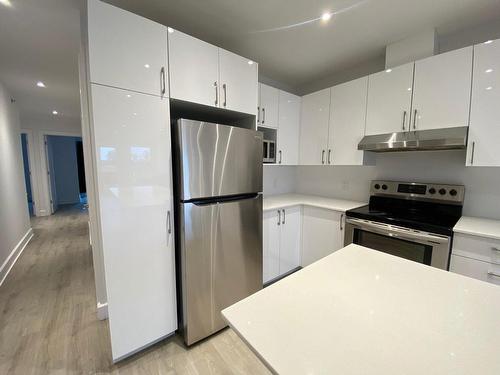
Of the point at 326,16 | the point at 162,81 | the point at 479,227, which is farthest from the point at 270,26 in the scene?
the point at 479,227

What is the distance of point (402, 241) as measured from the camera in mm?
1851

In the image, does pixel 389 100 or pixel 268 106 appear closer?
pixel 389 100

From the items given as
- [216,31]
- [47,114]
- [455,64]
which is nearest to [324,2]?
[216,31]

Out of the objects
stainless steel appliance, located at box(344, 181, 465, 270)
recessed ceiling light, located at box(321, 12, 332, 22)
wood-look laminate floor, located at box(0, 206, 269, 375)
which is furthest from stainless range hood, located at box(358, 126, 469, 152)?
wood-look laminate floor, located at box(0, 206, 269, 375)

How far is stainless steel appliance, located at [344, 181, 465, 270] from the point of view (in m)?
1.68

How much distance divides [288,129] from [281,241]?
1353 mm

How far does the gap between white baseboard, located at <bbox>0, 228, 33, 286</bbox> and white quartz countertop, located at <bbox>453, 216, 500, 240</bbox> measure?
4.54m

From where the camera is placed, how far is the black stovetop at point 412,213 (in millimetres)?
1715

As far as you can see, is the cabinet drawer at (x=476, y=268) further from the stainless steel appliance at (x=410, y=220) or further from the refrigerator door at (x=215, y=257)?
the refrigerator door at (x=215, y=257)

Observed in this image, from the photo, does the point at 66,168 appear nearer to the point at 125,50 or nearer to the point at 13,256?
the point at 13,256

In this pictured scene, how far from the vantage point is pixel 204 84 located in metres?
1.67

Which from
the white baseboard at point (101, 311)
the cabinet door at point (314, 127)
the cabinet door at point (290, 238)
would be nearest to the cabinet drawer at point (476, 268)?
the cabinet door at point (290, 238)

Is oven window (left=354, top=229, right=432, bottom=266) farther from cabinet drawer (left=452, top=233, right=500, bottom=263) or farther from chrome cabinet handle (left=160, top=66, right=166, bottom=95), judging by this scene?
chrome cabinet handle (left=160, top=66, right=166, bottom=95)

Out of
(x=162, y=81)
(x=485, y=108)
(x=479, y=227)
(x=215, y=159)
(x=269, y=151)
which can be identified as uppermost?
(x=162, y=81)
